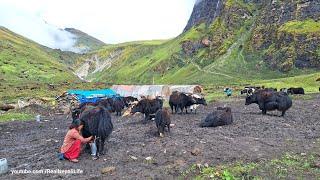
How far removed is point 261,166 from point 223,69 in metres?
119

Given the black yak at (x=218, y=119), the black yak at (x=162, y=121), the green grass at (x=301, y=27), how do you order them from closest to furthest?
the black yak at (x=162, y=121)
the black yak at (x=218, y=119)
the green grass at (x=301, y=27)

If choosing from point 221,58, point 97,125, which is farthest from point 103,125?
point 221,58

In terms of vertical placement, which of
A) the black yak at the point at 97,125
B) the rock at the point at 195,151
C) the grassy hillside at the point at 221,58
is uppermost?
the grassy hillside at the point at 221,58

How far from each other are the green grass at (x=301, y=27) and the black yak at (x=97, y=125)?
108 metres

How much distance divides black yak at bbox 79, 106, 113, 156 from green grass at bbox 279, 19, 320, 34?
108m

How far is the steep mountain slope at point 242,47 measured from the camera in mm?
114875

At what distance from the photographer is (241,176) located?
1211 centimetres

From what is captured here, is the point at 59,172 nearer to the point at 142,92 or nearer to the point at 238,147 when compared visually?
the point at 238,147

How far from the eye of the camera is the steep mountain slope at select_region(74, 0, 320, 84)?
11488 cm

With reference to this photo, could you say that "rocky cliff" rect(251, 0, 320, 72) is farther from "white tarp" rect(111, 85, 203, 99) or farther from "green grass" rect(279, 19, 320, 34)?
"white tarp" rect(111, 85, 203, 99)

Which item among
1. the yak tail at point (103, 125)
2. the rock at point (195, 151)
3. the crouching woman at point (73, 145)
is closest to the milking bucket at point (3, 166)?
the crouching woman at point (73, 145)

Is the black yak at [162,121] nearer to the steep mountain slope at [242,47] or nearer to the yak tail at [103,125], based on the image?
the yak tail at [103,125]

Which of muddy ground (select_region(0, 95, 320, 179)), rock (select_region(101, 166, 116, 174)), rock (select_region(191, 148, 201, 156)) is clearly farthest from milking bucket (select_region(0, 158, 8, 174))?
rock (select_region(191, 148, 201, 156))

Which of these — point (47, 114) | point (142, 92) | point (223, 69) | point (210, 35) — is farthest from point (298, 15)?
point (47, 114)
